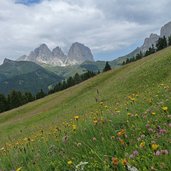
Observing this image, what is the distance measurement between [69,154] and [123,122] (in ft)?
4.74

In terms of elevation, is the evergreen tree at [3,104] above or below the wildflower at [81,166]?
below

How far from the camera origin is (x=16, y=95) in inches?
4700

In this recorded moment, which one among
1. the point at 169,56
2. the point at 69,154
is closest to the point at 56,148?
the point at 69,154

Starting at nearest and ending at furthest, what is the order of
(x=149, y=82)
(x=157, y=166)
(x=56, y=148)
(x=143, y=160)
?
1. (x=157, y=166)
2. (x=143, y=160)
3. (x=56, y=148)
4. (x=149, y=82)

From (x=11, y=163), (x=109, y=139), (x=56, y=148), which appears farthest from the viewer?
(x=11, y=163)

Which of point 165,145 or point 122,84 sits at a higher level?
point 165,145

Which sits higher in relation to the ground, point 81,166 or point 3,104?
point 81,166

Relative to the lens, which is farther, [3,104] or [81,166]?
[3,104]

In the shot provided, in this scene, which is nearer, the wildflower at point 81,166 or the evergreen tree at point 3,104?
the wildflower at point 81,166

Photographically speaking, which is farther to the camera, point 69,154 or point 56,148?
point 56,148

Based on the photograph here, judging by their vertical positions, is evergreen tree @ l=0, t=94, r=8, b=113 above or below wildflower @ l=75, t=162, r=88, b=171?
below

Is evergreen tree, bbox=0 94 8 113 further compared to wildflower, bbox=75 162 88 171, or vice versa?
evergreen tree, bbox=0 94 8 113

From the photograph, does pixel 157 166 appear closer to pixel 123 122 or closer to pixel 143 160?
pixel 143 160

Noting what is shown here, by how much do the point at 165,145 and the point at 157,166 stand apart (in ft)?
1.75
